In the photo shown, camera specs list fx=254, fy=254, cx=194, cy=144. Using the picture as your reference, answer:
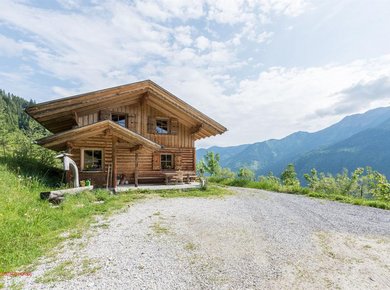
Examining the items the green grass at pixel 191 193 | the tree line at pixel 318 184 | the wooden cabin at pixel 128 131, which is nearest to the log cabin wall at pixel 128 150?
the wooden cabin at pixel 128 131

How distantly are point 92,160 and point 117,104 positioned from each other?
3925 millimetres

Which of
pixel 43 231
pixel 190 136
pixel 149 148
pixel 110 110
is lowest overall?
pixel 43 231

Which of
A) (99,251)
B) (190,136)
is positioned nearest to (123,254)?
(99,251)

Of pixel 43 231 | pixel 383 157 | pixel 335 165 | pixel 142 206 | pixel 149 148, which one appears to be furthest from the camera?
pixel 335 165

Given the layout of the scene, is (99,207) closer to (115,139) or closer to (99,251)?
(99,251)

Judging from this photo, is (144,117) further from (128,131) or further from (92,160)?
(92,160)

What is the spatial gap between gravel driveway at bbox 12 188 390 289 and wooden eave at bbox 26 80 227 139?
8744mm

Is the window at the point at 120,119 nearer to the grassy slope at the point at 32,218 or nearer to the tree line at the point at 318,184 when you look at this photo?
the grassy slope at the point at 32,218

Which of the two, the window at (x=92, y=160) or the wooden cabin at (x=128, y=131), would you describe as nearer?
the wooden cabin at (x=128, y=131)

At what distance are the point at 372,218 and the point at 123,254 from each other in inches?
353

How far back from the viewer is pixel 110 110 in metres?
16.4

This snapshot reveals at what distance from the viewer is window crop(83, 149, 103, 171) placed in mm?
15270

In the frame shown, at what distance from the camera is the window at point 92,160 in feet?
50.1

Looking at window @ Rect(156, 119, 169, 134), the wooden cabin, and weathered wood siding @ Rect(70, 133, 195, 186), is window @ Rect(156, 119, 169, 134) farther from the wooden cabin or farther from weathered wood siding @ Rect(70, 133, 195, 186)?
weathered wood siding @ Rect(70, 133, 195, 186)
